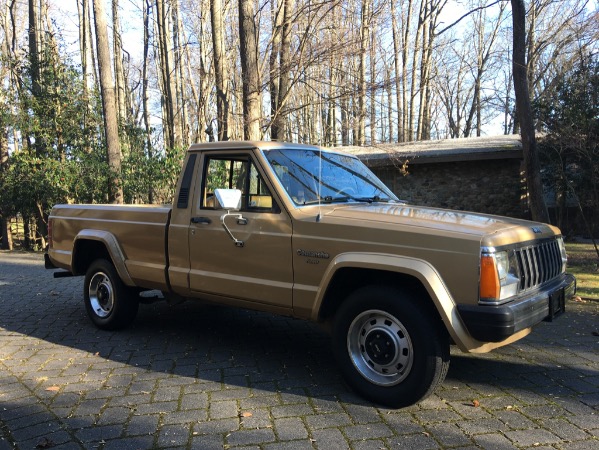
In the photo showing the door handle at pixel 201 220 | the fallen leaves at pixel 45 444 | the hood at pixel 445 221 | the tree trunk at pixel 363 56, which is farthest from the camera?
the tree trunk at pixel 363 56

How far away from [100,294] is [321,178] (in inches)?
125

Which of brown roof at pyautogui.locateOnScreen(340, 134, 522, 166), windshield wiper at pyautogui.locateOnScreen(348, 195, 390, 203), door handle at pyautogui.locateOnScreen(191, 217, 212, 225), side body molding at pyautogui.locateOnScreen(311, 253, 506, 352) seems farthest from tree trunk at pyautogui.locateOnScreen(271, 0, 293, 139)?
side body molding at pyautogui.locateOnScreen(311, 253, 506, 352)

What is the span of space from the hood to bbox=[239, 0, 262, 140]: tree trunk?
22.9 feet

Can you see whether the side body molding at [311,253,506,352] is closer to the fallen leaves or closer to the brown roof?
the fallen leaves

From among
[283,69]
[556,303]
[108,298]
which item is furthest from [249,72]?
[556,303]

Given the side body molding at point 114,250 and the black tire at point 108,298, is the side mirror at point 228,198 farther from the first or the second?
the black tire at point 108,298

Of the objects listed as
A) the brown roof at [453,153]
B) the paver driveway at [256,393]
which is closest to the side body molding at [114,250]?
the paver driveway at [256,393]

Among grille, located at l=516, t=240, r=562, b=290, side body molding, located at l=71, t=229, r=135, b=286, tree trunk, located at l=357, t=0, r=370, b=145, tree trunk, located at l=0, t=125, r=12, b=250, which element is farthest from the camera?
tree trunk, located at l=0, t=125, r=12, b=250

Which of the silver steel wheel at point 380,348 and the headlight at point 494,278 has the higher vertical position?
the headlight at point 494,278

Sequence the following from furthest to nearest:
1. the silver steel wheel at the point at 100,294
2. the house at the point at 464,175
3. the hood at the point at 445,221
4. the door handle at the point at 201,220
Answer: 1. the house at the point at 464,175
2. the silver steel wheel at the point at 100,294
3. the door handle at the point at 201,220
4. the hood at the point at 445,221

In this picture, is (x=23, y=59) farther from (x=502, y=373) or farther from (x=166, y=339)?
(x=502, y=373)

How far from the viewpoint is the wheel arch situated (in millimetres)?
3254

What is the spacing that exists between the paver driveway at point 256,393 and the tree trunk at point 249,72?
587cm

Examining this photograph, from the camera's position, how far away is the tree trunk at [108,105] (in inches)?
543
